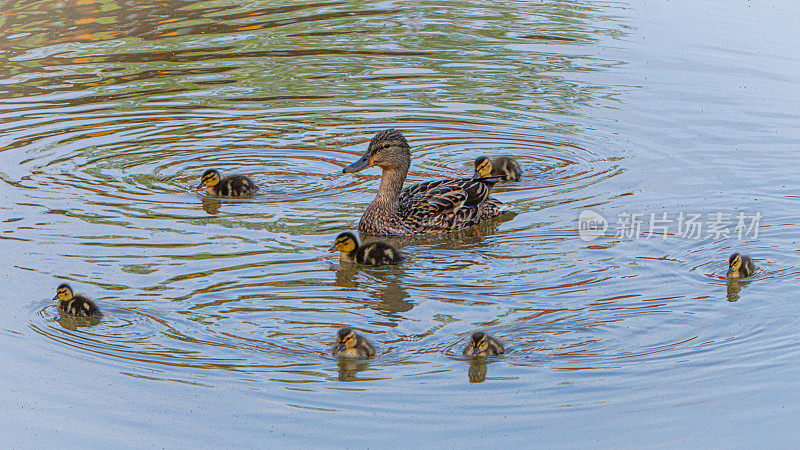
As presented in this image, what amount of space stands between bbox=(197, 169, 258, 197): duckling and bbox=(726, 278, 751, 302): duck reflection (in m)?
3.69

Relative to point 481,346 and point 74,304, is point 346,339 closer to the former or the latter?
point 481,346

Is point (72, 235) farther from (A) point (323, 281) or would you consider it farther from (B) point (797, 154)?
(B) point (797, 154)

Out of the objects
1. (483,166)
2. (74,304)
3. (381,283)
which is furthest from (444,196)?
A: (74,304)

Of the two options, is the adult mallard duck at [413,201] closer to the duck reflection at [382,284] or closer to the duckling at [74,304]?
the duck reflection at [382,284]

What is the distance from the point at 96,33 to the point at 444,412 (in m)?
10.3

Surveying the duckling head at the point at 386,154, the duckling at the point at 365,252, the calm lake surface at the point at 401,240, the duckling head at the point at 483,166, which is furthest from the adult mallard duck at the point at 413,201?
the duckling at the point at 365,252

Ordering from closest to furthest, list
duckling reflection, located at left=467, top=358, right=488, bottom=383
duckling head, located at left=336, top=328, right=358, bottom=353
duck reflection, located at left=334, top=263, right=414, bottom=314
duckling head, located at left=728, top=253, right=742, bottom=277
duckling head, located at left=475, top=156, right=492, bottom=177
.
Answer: duckling reflection, located at left=467, top=358, right=488, bottom=383 → duckling head, located at left=336, top=328, right=358, bottom=353 → duck reflection, located at left=334, top=263, right=414, bottom=314 → duckling head, located at left=728, top=253, right=742, bottom=277 → duckling head, located at left=475, top=156, right=492, bottom=177

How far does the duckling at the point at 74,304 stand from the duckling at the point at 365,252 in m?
1.66

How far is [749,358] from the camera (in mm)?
5738

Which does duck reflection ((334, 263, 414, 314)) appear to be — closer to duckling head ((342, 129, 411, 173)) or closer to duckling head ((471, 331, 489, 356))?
duckling head ((471, 331, 489, 356))

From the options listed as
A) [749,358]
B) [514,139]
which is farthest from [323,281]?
[514,139]

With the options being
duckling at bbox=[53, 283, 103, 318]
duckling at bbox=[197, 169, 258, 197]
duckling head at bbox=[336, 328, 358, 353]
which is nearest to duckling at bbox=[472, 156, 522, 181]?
duckling at bbox=[197, 169, 258, 197]

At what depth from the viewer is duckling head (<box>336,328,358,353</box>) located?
5652 mm

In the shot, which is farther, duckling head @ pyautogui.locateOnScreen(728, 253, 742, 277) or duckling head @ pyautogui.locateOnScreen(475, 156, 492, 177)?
duckling head @ pyautogui.locateOnScreen(475, 156, 492, 177)
